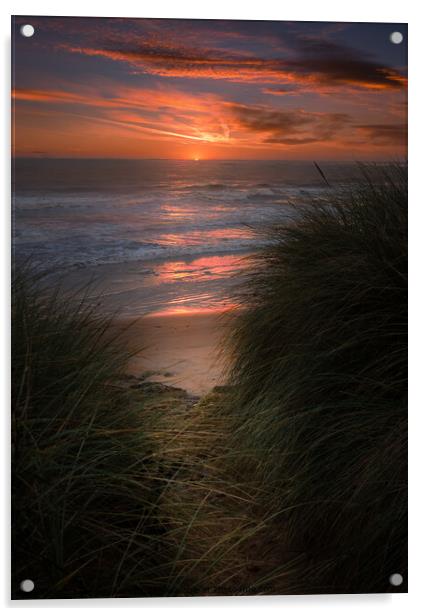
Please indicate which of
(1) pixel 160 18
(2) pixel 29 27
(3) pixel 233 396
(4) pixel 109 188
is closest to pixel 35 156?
(4) pixel 109 188

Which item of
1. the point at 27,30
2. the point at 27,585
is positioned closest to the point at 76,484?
the point at 27,585

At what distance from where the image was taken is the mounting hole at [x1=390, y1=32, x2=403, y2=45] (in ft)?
8.04

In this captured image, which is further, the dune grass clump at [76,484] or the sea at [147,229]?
the sea at [147,229]

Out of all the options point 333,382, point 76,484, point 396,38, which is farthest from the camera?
point 396,38

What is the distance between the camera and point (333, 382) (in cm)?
235

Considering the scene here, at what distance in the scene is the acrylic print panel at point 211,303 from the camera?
2273 millimetres

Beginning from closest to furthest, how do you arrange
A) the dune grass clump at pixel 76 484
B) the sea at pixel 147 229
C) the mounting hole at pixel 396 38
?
the dune grass clump at pixel 76 484
the sea at pixel 147 229
the mounting hole at pixel 396 38

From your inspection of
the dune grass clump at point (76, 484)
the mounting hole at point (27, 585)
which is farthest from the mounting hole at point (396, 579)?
the mounting hole at point (27, 585)

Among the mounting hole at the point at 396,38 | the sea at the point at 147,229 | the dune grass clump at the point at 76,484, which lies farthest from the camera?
the mounting hole at the point at 396,38

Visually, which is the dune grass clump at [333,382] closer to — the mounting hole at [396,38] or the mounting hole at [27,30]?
the mounting hole at [396,38]

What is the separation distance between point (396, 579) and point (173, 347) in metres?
0.97

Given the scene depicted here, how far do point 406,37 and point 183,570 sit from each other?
178 cm

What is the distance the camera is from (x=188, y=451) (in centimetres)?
236
